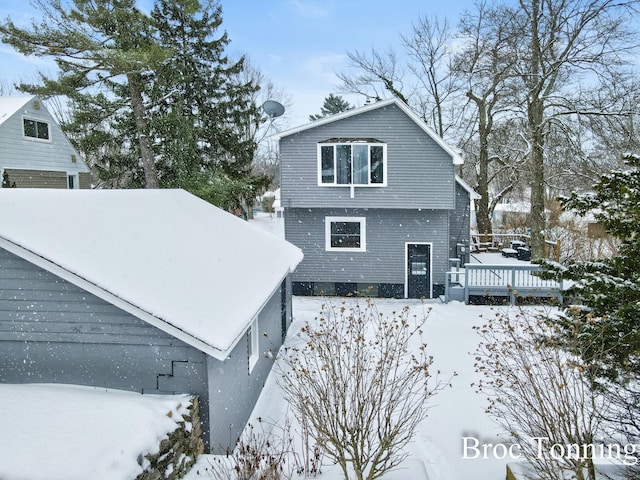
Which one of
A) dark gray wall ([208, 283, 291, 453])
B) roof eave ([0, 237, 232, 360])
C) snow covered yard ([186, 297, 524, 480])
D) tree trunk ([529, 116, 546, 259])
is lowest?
snow covered yard ([186, 297, 524, 480])

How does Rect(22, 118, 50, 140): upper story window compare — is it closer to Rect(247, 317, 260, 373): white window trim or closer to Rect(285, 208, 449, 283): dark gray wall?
Rect(285, 208, 449, 283): dark gray wall

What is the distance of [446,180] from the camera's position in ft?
51.0

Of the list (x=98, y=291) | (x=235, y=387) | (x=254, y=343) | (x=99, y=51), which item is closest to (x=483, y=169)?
(x=99, y=51)

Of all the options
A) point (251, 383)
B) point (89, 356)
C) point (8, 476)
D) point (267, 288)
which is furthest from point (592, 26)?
point (8, 476)

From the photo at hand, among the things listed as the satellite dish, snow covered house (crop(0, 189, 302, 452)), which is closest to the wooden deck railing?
snow covered house (crop(0, 189, 302, 452))

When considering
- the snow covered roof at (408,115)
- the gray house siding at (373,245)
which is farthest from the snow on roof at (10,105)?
the gray house siding at (373,245)

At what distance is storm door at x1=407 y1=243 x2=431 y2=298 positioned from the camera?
53.8 ft

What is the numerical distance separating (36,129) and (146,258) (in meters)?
16.9

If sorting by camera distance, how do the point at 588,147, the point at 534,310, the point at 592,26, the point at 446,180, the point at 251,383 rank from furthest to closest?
the point at 588,147 → the point at 592,26 → the point at 446,180 → the point at 534,310 → the point at 251,383

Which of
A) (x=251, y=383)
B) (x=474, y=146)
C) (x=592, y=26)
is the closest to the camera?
(x=251, y=383)

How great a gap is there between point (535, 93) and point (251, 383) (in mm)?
17369

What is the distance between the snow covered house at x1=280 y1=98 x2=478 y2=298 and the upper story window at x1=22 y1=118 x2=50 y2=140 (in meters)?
11.6

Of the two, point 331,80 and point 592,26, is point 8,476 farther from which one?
point 331,80

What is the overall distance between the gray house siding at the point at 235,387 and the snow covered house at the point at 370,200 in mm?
7256
